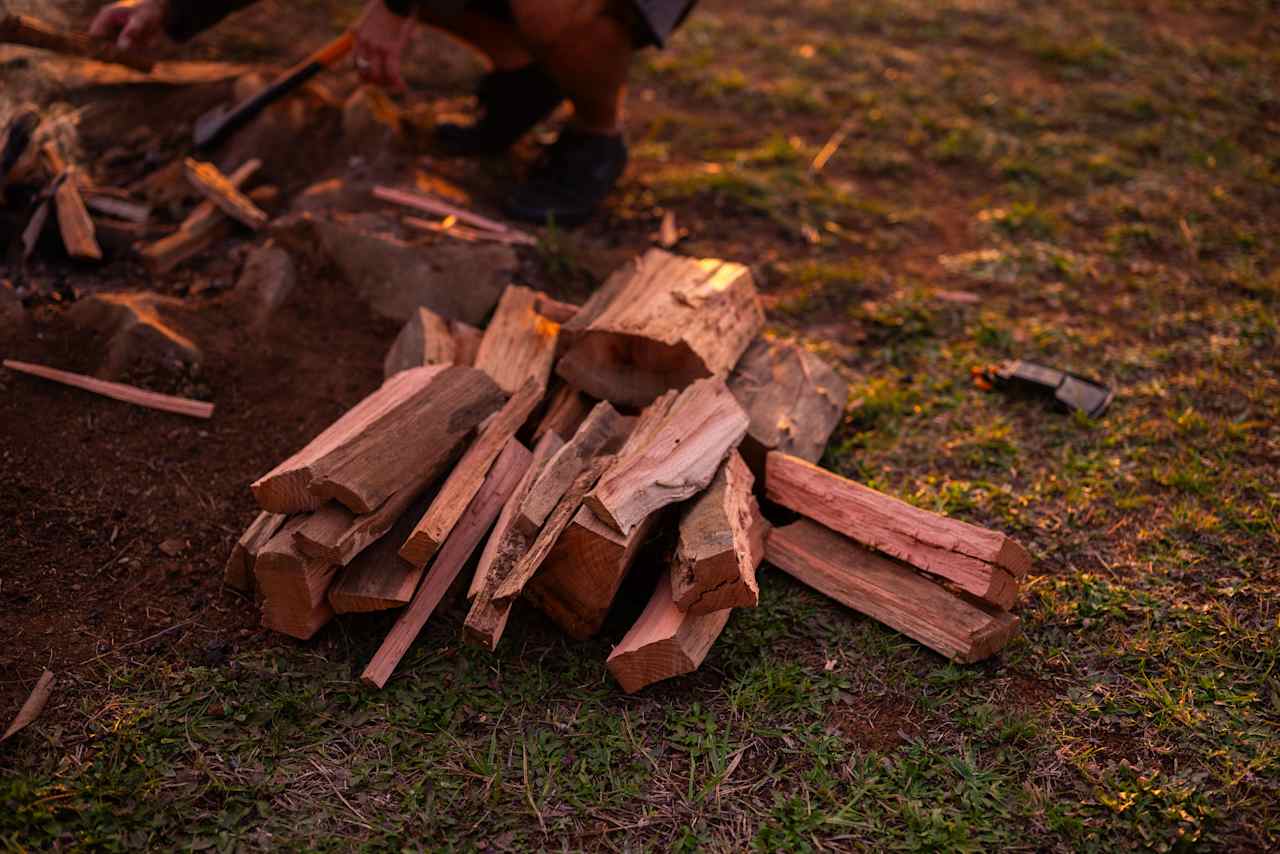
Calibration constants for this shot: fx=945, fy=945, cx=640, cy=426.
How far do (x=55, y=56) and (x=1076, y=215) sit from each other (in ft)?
15.5

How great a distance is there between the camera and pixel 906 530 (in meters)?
2.62

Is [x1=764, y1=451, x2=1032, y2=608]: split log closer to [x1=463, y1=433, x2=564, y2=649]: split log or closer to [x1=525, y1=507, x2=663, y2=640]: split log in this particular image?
[x1=525, y1=507, x2=663, y2=640]: split log

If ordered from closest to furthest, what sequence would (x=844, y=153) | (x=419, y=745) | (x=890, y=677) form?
(x=419, y=745), (x=890, y=677), (x=844, y=153)

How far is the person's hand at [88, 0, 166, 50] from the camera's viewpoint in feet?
11.2

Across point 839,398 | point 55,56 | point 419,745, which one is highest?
point 55,56

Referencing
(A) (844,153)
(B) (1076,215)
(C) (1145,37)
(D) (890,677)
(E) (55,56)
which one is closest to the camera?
Result: (D) (890,677)

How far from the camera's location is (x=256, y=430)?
3.03m

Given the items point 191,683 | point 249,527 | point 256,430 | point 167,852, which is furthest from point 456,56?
point 167,852

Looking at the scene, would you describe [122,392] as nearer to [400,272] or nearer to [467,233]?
[400,272]

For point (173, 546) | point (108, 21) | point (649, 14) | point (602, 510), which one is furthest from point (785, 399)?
point (108, 21)

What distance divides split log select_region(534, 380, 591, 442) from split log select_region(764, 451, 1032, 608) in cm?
60

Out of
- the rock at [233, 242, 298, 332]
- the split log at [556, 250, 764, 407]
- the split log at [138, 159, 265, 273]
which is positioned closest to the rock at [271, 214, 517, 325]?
the rock at [233, 242, 298, 332]

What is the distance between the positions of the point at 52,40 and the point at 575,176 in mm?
2044

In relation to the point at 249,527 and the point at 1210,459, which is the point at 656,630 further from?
the point at 1210,459
